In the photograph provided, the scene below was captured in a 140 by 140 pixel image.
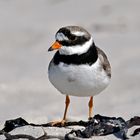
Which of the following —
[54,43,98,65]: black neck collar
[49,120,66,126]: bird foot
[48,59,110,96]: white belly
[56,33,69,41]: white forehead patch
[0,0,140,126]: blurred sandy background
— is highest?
[0,0,140,126]: blurred sandy background

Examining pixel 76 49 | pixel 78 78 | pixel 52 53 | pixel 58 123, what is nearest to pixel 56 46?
pixel 76 49

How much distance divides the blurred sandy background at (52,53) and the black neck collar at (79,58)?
105 centimetres

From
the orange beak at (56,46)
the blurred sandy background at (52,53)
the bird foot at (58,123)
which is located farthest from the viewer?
the blurred sandy background at (52,53)

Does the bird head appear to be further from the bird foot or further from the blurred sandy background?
the blurred sandy background

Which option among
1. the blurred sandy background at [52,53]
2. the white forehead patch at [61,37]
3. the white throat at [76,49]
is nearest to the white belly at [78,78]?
the white throat at [76,49]

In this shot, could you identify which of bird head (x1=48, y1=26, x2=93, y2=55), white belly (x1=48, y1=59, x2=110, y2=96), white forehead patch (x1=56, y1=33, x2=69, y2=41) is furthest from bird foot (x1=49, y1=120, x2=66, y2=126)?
white forehead patch (x1=56, y1=33, x2=69, y2=41)

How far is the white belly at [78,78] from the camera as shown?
20.8 feet

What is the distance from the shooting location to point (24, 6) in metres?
15.4

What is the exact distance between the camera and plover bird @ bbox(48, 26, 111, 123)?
6250 millimetres

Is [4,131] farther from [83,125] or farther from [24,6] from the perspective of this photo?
[24,6]

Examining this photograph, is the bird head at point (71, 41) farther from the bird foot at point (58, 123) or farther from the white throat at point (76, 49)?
the bird foot at point (58, 123)

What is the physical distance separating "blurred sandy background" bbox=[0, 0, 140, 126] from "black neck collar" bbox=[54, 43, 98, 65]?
1.05m

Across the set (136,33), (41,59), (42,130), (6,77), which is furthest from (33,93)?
(42,130)

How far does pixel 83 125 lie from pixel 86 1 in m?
9.20
